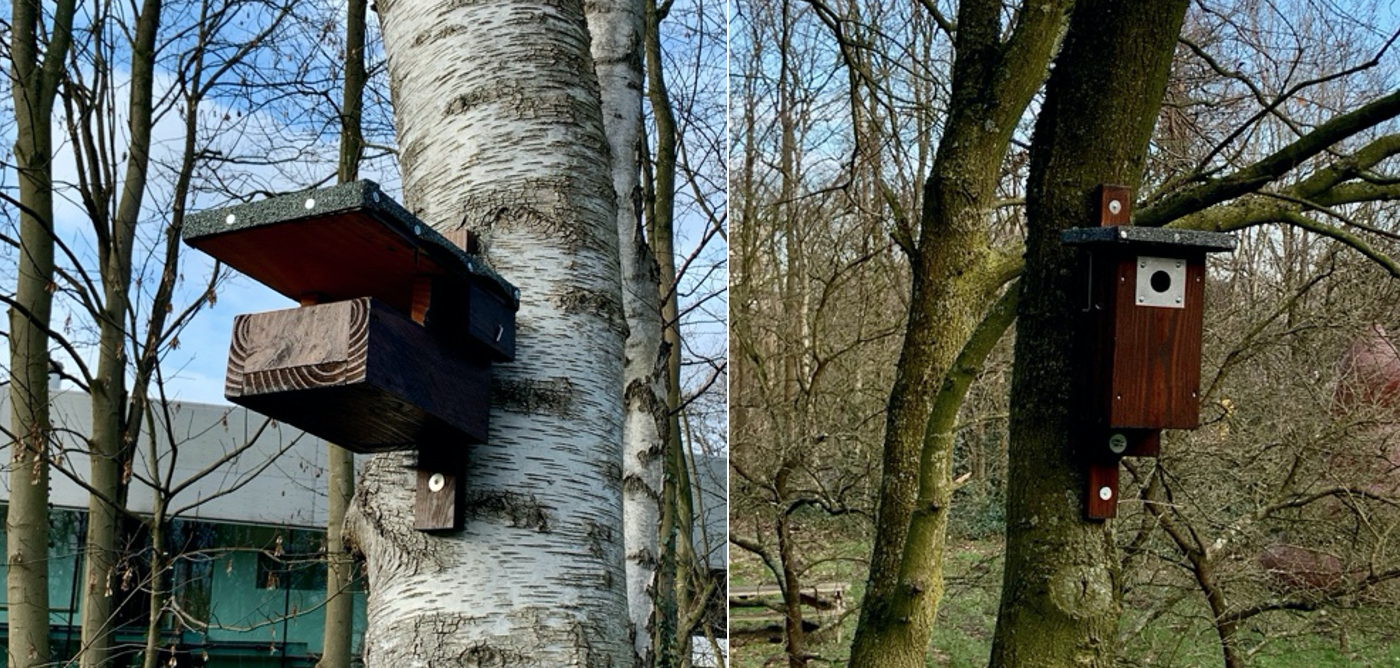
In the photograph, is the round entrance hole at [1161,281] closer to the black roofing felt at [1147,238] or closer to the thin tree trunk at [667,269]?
the black roofing felt at [1147,238]

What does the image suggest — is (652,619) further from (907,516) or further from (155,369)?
(155,369)

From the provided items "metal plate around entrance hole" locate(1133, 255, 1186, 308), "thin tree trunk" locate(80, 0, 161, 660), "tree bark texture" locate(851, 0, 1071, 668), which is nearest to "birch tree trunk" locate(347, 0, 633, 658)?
"metal plate around entrance hole" locate(1133, 255, 1186, 308)

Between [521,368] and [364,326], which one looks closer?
[364,326]

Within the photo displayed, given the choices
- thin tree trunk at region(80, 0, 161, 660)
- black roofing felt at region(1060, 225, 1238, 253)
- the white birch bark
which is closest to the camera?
black roofing felt at region(1060, 225, 1238, 253)

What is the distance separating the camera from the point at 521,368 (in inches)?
36.8

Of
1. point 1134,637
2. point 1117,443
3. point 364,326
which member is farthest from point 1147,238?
point 1134,637

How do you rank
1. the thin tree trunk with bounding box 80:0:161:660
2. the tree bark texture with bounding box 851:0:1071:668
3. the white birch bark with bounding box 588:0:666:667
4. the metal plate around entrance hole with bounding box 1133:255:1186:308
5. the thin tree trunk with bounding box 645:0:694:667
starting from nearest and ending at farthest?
the metal plate around entrance hole with bounding box 1133:255:1186:308, the white birch bark with bounding box 588:0:666:667, the tree bark texture with bounding box 851:0:1071:668, the thin tree trunk with bounding box 80:0:161:660, the thin tree trunk with bounding box 645:0:694:667

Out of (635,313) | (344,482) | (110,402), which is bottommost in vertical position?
(344,482)

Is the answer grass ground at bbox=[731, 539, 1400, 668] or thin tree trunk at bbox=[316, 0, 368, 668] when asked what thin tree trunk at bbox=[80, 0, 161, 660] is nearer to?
thin tree trunk at bbox=[316, 0, 368, 668]

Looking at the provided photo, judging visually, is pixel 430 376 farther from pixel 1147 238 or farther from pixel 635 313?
pixel 635 313

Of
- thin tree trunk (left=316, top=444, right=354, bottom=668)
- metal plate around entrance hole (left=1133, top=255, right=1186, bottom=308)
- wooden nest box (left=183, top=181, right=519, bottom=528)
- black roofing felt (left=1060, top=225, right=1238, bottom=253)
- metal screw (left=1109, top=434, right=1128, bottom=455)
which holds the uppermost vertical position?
black roofing felt (left=1060, top=225, right=1238, bottom=253)

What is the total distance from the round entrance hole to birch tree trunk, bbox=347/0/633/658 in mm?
962

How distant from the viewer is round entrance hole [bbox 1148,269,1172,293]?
1.70 m

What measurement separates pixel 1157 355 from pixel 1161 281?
0.10 m
